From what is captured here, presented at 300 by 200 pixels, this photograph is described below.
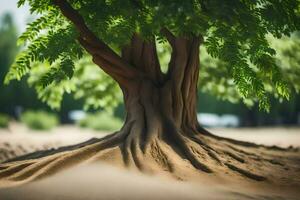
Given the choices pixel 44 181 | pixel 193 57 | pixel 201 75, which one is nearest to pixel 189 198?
pixel 44 181

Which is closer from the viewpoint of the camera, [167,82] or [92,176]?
[92,176]

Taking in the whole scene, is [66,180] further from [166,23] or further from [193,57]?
[193,57]

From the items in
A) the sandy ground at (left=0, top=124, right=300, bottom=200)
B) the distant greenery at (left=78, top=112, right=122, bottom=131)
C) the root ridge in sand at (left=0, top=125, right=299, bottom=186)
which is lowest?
the sandy ground at (left=0, top=124, right=300, bottom=200)

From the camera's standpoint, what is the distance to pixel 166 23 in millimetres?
6152

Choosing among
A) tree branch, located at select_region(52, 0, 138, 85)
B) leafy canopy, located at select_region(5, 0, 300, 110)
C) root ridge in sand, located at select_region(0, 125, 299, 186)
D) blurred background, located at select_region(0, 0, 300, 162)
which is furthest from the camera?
blurred background, located at select_region(0, 0, 300, 162)

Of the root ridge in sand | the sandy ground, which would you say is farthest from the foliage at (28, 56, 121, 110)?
the sandy ground

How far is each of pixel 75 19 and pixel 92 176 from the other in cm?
265

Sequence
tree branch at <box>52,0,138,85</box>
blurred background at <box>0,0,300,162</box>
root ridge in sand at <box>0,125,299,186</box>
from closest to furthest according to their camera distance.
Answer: root ridge in sand at <box>0,125,299,186</box>, tree branch at <box>52,0,138,85</box>, blurred background at <box>0,0,300,162</box>

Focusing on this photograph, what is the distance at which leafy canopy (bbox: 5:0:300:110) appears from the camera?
20.8ft

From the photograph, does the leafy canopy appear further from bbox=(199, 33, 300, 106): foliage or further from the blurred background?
the blurred background

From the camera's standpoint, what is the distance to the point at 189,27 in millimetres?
6359

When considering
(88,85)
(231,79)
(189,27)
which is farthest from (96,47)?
(231,79)

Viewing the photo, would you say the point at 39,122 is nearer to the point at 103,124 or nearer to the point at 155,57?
the point at 103,124

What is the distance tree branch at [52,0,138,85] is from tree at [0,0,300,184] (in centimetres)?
2
